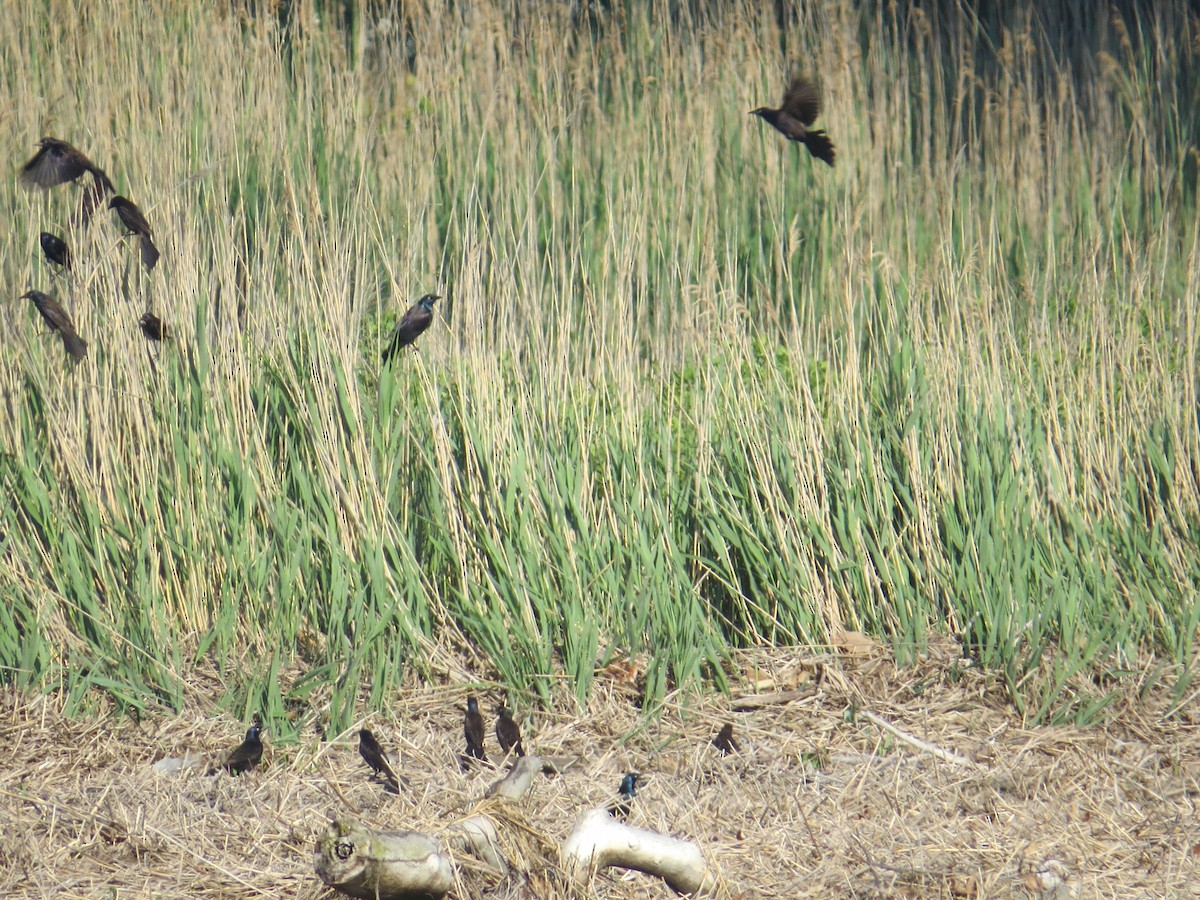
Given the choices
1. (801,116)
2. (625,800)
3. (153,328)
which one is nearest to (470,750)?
(625,800)

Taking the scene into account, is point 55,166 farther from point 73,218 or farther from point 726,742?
point 726,742

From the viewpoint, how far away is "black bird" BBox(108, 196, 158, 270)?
2.98m

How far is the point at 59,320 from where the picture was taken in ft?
9.60

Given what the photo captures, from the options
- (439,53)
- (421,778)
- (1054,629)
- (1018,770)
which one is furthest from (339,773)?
(439,53)

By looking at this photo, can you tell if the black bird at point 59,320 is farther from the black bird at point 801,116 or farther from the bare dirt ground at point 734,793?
the black bird at point 801,116

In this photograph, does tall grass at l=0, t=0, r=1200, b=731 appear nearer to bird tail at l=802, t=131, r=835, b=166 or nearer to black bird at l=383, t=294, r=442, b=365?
black bird at l=383, t=294, r=442, b=365

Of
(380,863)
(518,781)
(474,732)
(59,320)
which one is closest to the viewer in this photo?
(380,863)

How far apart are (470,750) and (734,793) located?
1.96ft

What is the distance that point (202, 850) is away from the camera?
220cm

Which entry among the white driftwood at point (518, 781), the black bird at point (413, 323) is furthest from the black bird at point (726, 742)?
the black bird at point (413, 323)

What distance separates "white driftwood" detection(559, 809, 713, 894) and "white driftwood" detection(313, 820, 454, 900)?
239 millimetres

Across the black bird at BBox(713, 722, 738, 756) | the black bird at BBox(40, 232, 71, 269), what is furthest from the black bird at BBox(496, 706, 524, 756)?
the black bird at BBox(40, 232, 71, 269)

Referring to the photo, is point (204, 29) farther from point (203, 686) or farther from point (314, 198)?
point (203, 686)

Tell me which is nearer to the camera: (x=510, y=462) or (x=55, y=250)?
(x=510, y=462)
